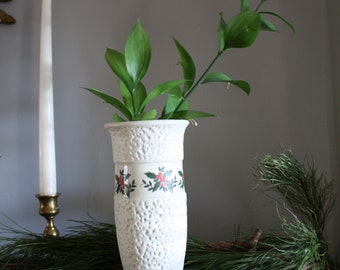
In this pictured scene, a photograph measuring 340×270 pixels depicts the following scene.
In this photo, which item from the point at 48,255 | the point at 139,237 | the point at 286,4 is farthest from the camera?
the point at 286,4

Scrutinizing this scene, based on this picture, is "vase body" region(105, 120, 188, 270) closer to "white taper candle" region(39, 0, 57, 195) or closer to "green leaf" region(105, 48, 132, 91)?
"green leaf" region(105, 48, 132, 91)

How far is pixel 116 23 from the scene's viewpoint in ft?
2.08

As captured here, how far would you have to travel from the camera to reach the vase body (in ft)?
1.28

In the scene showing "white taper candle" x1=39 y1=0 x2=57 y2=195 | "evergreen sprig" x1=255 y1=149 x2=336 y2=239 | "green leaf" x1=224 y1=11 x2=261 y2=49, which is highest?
"green leaf" x1=224 y1=11 x2=261 y2=49

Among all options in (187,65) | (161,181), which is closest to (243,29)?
(187,65)

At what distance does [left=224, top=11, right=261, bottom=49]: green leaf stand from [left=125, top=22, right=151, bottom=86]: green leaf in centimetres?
→ 10

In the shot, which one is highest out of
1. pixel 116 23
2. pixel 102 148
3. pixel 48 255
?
pixel 116 23

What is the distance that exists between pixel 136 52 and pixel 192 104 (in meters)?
0.24

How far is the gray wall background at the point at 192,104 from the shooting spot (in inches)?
23.5

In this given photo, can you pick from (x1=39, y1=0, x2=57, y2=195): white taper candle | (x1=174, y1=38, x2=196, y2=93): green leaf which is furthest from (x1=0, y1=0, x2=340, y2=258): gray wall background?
(x1=174, y1=38, x2=196, y2=93): green leaf

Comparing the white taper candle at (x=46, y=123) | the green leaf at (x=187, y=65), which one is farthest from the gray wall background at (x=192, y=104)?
the green leaf at (x=187, y=65)

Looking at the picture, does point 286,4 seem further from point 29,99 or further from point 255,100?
point 29,99

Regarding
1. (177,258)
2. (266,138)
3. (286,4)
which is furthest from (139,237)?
(286,4)

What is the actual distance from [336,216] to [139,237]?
1.07ft
